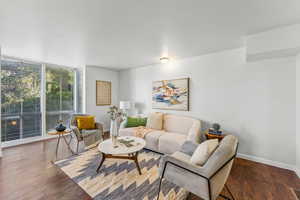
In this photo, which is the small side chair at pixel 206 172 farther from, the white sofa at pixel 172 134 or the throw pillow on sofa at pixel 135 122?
the throw pillow on sofa at pixel 135 122

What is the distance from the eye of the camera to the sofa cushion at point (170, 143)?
108 inches

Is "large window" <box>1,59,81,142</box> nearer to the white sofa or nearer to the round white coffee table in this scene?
the white sofa

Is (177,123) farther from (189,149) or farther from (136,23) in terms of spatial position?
(136,23)

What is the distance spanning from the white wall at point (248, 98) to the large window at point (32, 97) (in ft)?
12.9

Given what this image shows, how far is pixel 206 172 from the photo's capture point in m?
1.32

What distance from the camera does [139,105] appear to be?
184 inches

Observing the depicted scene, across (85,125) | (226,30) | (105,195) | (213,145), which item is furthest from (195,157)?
(85,125)

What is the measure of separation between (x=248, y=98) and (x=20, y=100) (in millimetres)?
5885

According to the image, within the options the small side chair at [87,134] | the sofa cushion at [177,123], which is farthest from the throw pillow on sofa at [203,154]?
the small side chair at [87,134]

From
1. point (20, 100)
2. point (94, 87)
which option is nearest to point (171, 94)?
point (94, 87)

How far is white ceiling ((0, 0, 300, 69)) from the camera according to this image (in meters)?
1.54

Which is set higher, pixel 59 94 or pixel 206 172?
pixel 59 94

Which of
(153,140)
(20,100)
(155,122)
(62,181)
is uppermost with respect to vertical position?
(20,100)

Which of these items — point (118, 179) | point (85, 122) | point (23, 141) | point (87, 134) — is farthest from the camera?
point (23, 141)
